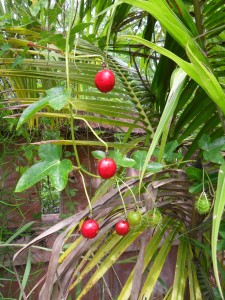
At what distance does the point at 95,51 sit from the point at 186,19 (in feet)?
1.02

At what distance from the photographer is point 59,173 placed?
53 cm

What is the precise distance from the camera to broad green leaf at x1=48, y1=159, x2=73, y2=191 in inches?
20.0

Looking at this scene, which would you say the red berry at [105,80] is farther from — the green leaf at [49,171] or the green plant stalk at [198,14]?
the green plant stalk at [198,14]

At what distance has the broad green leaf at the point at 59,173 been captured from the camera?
508 mm

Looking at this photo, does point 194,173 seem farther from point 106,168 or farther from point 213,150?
point 106,168

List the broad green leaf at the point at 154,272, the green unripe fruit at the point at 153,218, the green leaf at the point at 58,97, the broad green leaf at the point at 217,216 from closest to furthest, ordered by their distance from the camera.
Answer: the broad green leaf at the point at 217,216, the green leaf at the point at 58,97, the green unripe fruit at the point at 153,218, the broad green leaf at the point at 154,272

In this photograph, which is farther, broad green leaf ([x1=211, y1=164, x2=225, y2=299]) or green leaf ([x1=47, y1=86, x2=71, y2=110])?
green leaf ([x1=47, y1=86, x2=71, y2=110])

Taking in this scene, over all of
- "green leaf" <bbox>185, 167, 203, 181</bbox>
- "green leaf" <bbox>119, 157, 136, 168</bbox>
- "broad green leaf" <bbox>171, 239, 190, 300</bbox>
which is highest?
"green leaf" <bbox>119, 157, 136, 168</bbox>

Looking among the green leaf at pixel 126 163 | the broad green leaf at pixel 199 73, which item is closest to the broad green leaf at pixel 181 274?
the green leaf at pixel 126 163

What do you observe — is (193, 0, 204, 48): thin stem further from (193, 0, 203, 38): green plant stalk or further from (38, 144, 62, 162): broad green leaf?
(38, 144, 62, 162): broad green leaf

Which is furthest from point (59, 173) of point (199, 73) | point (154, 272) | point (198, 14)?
point (198, 14)

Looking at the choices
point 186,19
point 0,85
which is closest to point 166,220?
point 186,19

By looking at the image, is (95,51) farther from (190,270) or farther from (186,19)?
(190,270)

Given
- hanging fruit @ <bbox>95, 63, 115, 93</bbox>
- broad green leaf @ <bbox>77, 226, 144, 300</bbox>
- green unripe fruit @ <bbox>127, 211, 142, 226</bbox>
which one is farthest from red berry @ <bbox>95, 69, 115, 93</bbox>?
broad green leaf @ <bbox>77, 226, 144, 300</bbox>
